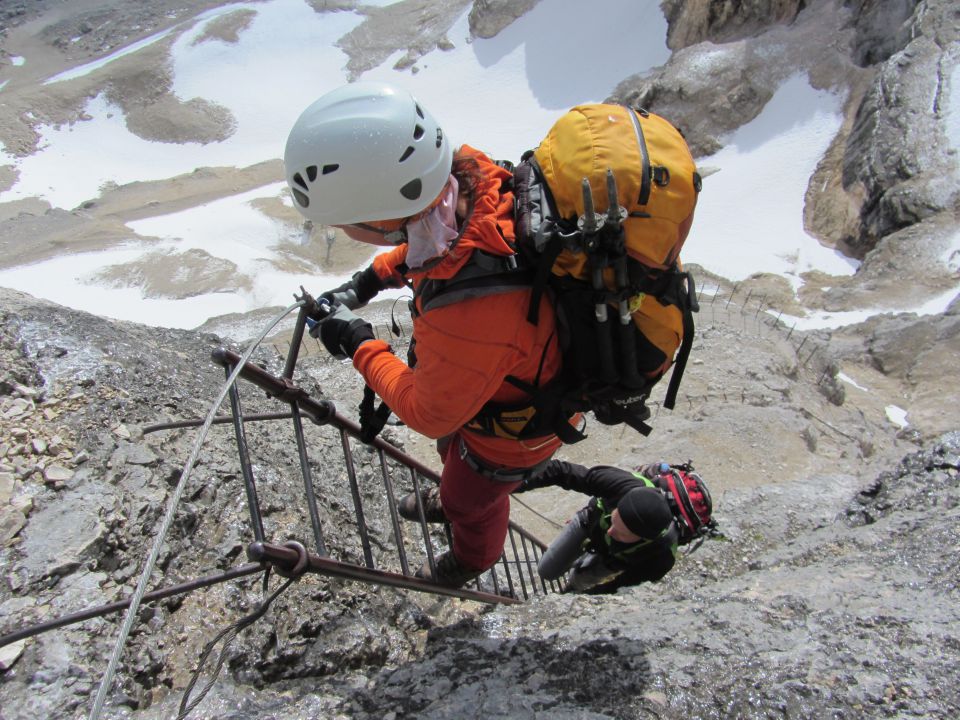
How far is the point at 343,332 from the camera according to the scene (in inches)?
132

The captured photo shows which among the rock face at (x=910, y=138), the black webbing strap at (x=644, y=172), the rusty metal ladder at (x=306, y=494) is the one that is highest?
the black webbing strap at (x=644, y=172)

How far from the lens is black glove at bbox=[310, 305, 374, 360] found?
333 centimetres

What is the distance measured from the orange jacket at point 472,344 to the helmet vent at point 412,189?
25 centimetres

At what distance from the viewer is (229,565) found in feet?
11.6

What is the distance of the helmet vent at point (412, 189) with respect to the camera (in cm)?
262

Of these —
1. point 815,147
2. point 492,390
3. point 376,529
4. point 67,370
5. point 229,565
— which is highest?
point 492,390

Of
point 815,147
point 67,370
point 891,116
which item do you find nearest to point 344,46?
point 815,147

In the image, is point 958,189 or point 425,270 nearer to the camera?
point 425,270

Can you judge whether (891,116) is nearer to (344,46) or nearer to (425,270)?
(425,270)

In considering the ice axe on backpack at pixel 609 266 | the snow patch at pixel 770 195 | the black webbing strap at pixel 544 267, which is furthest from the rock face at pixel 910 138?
the black webbing strap at pixel 544 267

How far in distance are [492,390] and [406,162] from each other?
38.6 inches

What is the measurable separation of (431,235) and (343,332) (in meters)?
0.94

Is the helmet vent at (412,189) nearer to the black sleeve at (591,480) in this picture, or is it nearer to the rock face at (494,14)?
the black sleeve at (591,480)

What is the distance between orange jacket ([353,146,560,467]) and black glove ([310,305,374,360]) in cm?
27
